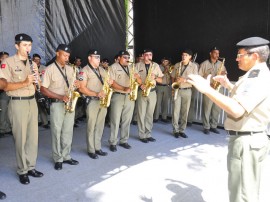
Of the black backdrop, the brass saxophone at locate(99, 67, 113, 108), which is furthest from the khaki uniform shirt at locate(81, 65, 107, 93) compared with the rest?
the black backdrop

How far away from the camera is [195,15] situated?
29.2ft

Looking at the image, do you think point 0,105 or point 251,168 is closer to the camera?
point 251,168

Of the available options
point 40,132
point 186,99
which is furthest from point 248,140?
point 40,132

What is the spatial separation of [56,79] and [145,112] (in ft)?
8.90

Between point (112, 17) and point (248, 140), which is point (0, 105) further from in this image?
point (248, 140)

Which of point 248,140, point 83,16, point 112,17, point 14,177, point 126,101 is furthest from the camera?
point 112,17

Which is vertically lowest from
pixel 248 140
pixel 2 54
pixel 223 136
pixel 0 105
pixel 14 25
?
pixel 223 136

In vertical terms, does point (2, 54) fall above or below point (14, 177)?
above

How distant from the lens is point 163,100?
30.7 feet

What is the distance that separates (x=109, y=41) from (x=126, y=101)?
3271 millimetres

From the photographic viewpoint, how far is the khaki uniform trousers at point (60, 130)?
17.3 feet

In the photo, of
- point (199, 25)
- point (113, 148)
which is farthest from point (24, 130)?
point (199, 25)

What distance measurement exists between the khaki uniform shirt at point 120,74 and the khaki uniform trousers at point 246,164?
3895 millimetres

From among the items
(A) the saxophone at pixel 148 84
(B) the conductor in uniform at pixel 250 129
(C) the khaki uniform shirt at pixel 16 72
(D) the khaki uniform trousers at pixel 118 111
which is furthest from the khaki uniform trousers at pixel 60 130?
(B) the conductor in uniform at pixel 250 129
